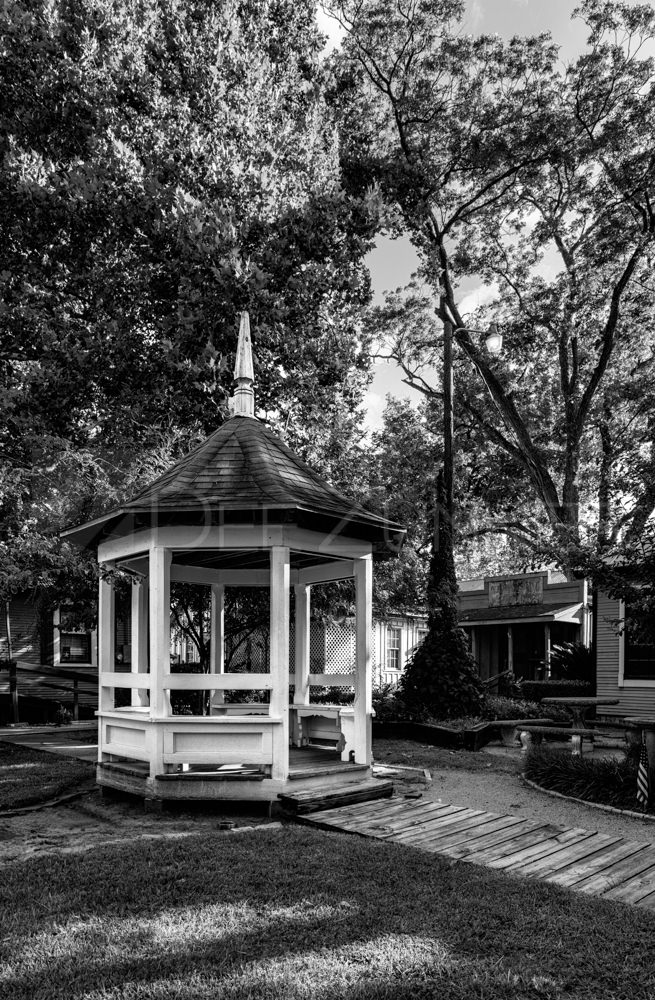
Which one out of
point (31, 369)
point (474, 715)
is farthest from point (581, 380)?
point (31, 369)

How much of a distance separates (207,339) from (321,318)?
9.24ft

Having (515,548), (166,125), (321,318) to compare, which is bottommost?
(515,548)

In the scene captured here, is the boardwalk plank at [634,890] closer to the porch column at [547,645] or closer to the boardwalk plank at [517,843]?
the boardwalk plank at [517,843]

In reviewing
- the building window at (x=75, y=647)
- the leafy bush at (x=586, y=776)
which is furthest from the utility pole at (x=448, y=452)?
the building window at (x=75, y=647)

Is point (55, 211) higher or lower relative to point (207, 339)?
higher

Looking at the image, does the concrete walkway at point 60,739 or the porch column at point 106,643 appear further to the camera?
the concrete walkway at point 60,739

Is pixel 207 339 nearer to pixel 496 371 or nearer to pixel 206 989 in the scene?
pixel 206 989

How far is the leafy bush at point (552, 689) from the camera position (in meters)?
20.3

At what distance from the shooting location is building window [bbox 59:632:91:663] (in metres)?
A: 19.8

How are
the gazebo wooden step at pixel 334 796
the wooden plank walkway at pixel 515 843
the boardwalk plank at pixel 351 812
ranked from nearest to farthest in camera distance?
the wooden plank walkway at pixel 515 843, the boardwalk plank at pixel 351 812, the gazebo wooden step at pixel 334 796

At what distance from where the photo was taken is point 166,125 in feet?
33.6

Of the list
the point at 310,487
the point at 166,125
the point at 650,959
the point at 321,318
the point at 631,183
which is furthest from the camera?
the point at 631,183

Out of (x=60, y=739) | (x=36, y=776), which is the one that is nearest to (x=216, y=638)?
(x=36, y=776)

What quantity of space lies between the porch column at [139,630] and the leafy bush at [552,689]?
45.3 feet
